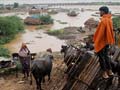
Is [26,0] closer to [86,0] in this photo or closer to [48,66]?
[86,0]

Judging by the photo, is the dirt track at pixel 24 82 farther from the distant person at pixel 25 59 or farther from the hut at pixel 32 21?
the hut at pixel 32 21

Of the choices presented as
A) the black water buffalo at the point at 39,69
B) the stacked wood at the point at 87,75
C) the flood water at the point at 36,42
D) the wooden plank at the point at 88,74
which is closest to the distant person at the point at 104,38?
the stacked wood at the point at 87,75

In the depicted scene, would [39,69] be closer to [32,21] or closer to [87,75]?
[87,75]

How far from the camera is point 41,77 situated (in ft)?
38.0

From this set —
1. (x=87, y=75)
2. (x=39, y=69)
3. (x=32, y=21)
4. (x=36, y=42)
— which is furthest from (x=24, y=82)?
(x=32, y=21)

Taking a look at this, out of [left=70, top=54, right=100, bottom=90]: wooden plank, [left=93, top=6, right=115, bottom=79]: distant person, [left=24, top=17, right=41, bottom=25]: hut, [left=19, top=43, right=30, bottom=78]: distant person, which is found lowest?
[left=24, top=17, right=41, bottom=25]: hut

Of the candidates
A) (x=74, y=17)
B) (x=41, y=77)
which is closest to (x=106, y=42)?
(x=41, y=77)

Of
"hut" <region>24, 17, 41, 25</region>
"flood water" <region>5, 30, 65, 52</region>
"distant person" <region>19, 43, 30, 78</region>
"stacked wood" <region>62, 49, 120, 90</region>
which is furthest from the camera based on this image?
"hut" <region>24, 17, 41, 25</region>

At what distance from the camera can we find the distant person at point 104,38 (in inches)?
299

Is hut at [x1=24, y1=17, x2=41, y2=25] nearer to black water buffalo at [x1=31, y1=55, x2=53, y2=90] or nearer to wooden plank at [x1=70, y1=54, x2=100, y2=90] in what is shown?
black water buffalo at [x1=31, y1=55, x2=53, y2=90]

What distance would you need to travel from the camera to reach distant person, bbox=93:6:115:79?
7.60m

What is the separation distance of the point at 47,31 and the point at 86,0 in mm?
71521

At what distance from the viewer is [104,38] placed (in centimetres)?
773

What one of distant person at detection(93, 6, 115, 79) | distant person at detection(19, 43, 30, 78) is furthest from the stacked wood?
distant person at detection(19, 43, 30, 78)
